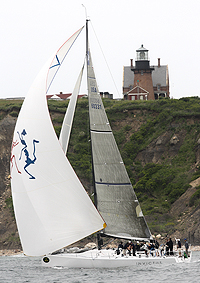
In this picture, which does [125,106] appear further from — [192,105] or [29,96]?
[29,96]

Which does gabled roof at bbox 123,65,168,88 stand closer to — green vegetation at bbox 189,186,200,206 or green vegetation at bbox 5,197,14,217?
→ green vegetation at bbox 5,197,14,217

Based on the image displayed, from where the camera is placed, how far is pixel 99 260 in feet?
72.7

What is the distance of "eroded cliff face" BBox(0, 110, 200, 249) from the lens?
42344 millimetres

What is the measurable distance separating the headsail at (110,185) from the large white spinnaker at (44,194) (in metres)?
2.02

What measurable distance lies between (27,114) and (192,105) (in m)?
42.6

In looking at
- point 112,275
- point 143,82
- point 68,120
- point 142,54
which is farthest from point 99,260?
point 142,54

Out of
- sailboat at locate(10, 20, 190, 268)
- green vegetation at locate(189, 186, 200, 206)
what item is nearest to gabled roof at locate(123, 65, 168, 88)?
green vegetation at locate(189, 186, 200, 206)

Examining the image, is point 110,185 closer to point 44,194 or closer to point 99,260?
point 99,260

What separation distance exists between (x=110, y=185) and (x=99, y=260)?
Result: 12.9ft

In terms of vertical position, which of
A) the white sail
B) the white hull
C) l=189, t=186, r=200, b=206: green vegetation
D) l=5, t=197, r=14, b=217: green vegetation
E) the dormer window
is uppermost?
the dormer window

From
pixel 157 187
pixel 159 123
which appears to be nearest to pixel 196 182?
pixel 157 187

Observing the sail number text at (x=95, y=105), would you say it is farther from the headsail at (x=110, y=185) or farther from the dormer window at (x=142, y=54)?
the dormer window at (x=142, y=54)

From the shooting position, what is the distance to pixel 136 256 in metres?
23.0

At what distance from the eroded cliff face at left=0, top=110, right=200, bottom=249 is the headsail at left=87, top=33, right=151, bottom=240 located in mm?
17602
